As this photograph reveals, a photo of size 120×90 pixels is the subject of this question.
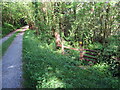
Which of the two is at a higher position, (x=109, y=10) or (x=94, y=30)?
(x=109, y=10)

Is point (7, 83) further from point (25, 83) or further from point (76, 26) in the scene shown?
point (76, 26)

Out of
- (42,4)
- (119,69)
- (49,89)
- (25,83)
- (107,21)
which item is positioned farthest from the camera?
(42,4)

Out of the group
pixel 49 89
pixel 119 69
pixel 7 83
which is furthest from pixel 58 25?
pixel 49 89

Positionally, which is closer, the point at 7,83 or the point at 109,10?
the point at 7,83

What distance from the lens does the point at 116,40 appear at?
15.6ft

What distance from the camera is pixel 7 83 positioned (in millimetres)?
3404

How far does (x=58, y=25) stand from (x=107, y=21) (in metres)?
4.43

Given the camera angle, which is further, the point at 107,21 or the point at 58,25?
the point at 58,25

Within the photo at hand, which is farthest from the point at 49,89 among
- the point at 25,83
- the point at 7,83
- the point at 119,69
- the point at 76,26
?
the point at 76,26

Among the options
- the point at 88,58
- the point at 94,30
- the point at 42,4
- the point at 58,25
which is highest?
the point at 42,4

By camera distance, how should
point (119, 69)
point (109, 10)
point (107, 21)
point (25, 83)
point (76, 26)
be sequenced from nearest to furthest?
point (25, 83) → point (119, 69) → point (109, 10) → point (107, 21) → point (76, 26)

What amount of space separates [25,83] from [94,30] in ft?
22.8

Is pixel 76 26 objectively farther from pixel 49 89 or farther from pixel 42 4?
pixel 49 89

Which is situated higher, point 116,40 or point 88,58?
point 116,40
